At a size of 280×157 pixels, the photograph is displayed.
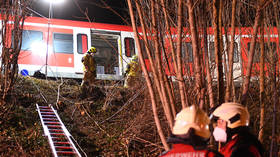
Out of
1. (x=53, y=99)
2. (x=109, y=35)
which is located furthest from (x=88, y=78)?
(x=109, y=35)

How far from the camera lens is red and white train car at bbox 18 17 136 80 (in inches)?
556

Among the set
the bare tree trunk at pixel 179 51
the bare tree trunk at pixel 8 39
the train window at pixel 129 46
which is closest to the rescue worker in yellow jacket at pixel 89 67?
the bare tree trunk at pixel 8 39

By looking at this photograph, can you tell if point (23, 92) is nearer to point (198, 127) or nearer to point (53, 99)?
point (53, 99)

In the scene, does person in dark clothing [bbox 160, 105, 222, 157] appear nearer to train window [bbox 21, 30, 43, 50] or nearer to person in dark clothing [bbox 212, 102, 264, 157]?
person in dark clothing [bbox 212, 102, 264, 157]

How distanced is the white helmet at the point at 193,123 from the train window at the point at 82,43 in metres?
12.8

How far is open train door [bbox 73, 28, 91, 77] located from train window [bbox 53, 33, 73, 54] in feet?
0.72

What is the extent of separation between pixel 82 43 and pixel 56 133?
7851mm

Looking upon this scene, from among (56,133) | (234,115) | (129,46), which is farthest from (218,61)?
(129,46)

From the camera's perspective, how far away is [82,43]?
15.2m

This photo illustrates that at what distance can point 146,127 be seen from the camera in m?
8.79

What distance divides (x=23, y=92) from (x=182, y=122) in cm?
882

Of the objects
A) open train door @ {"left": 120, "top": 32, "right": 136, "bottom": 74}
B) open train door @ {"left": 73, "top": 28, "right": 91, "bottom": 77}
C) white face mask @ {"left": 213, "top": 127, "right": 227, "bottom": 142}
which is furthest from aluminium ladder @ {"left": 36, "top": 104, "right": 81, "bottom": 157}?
open train door @ {"left": 120, "top": 32, "right": 136, "bottom": 74}

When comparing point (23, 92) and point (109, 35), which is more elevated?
point (109, 35)

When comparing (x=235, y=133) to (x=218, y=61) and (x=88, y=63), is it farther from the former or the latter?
(x=88, y=63)
